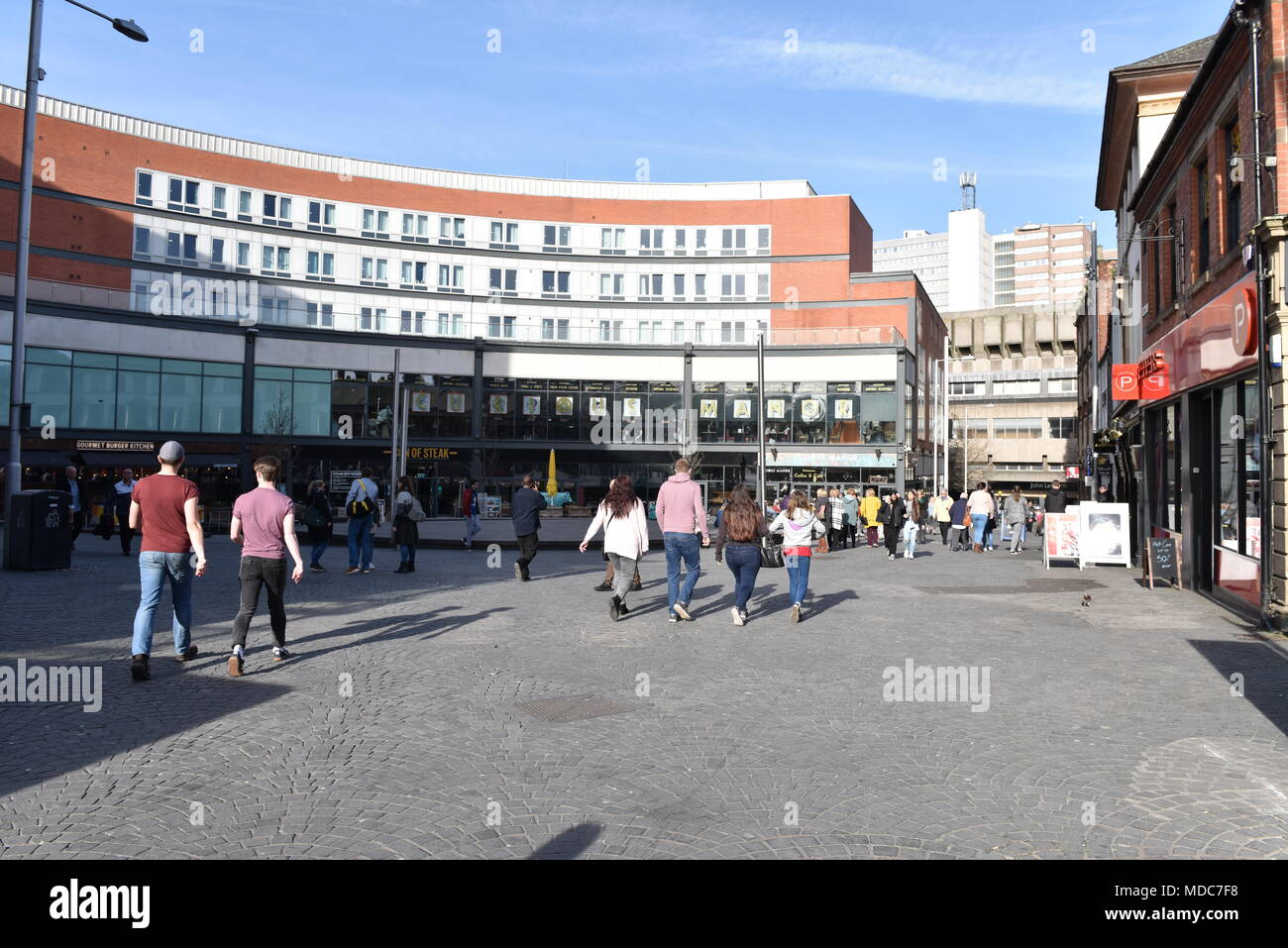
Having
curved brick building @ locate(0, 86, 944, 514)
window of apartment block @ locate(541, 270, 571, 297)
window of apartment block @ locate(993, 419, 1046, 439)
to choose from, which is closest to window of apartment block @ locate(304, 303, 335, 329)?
curved brick building @ locate(0, 86, 944, 514)

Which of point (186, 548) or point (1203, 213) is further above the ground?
point (1203, 213)

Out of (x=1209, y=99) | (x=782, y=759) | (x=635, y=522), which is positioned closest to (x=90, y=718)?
(x=782, y=759)

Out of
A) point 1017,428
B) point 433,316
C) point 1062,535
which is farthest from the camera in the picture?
point 1017,428

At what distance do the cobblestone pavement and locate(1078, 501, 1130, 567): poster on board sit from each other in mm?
7326

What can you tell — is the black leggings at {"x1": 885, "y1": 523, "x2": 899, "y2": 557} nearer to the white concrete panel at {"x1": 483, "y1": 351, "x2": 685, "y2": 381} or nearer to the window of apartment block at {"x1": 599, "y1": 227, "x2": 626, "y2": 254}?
the white concrete panel at {"x1": 483, "y1": 351, "x2": 685, "y2": 381}

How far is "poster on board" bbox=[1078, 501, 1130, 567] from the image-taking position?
18219mm

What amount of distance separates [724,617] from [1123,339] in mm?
21194

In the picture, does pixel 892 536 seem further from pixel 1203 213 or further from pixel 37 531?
pixel 37 531

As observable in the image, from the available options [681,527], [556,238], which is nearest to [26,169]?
[681,527]

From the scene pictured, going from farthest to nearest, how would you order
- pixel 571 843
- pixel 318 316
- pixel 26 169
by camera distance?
pixel 318 316, pixel 26 169, pixel 571 843

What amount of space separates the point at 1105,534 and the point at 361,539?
46.1ft

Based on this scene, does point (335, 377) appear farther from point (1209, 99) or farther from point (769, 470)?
point (1209, 99)

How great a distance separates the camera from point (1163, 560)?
50.1ft

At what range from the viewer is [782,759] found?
5.46m
